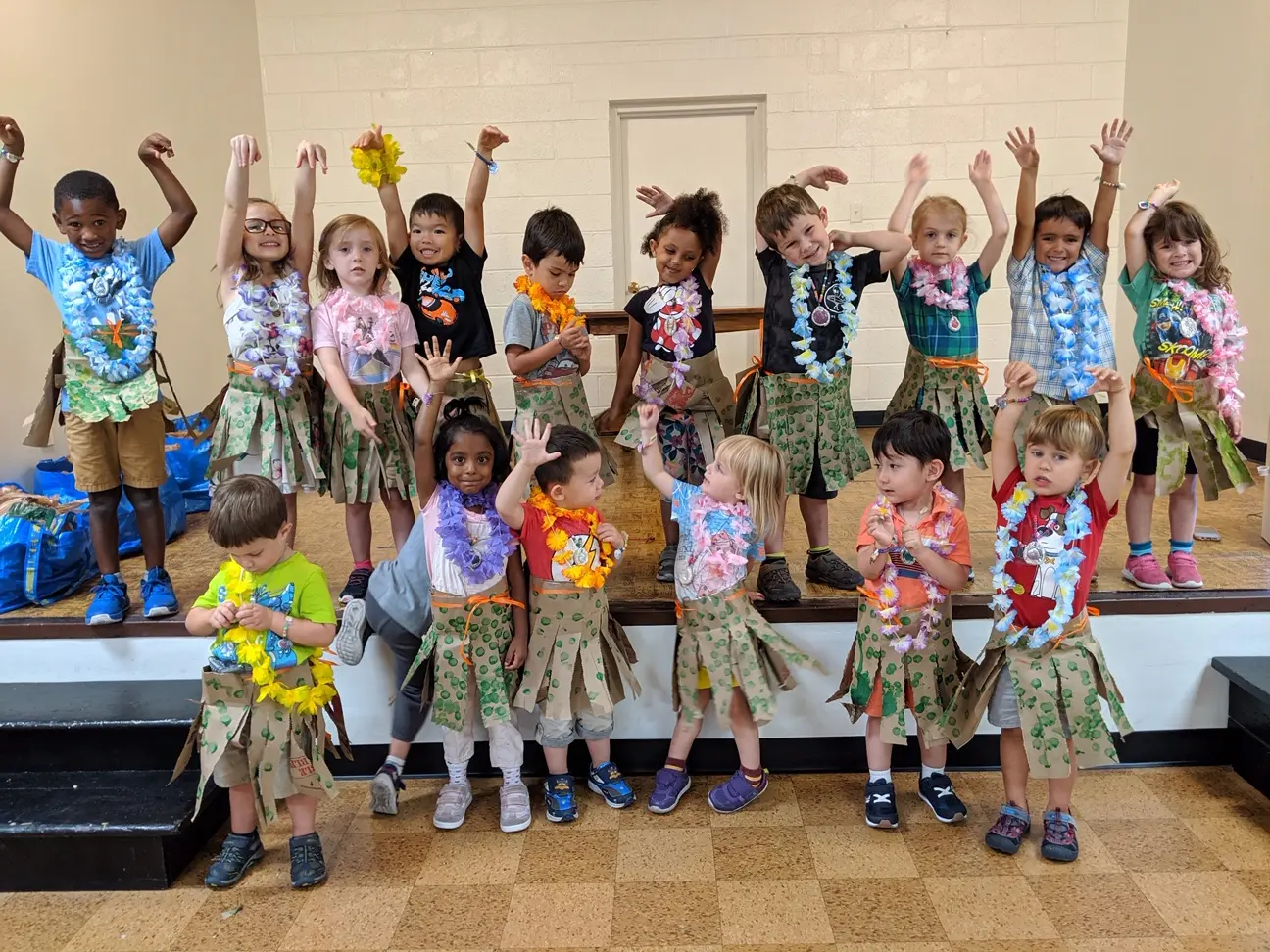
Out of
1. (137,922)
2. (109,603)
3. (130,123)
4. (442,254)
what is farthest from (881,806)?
(130,123)

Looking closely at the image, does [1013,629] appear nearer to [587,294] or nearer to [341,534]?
[341,534]

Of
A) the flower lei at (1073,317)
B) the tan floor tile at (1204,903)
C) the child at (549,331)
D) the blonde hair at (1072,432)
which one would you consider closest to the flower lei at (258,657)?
the child at (549,331)

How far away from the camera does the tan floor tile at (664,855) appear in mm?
2275

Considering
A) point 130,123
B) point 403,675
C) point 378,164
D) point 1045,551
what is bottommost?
point 403,675

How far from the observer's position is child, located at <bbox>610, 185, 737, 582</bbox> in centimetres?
Answer: 282

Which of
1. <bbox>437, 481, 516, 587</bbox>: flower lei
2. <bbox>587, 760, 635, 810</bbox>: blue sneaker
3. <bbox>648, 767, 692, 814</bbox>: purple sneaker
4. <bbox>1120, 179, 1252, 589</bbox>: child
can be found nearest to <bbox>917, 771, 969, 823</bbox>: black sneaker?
<bbox>648, 767, 692, 814</bbox>: purple sneaker

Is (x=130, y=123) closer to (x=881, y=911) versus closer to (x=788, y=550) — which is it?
(x=788, y=550)

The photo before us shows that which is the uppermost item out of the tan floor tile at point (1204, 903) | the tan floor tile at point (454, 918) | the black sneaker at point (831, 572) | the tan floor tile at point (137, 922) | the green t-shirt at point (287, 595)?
the green t-shirt at point (287, 595)

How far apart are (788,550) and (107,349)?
224 centimetres

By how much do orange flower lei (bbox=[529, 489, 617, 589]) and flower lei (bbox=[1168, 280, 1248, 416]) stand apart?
6.08 feet

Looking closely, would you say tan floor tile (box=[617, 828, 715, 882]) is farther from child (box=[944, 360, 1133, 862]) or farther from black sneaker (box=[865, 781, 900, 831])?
child (box=[944, 360, 1133, 862])

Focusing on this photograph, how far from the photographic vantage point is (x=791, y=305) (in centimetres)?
277

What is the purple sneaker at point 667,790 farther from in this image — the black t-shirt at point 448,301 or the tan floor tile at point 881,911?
the black t-shirt at point 448,301

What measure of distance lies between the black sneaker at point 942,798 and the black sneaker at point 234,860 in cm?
171
